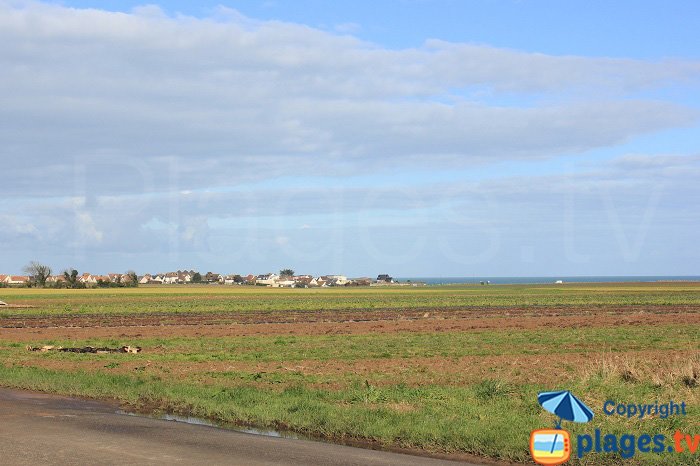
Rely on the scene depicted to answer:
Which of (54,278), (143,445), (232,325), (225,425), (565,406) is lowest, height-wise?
(225,425)

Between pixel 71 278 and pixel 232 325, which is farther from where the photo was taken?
pixel 71 278

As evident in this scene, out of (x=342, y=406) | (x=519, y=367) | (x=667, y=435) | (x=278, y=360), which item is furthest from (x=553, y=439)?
(x=278, y=360)

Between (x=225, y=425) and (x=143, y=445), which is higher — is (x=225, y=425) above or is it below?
below

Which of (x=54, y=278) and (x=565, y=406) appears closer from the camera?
(x=565, y=406)

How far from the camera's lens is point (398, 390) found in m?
21.0

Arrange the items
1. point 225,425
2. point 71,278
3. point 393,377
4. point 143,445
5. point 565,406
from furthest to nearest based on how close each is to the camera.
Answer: point 71,278, point 393,377, point 225,425, point 143,445, point 565,406

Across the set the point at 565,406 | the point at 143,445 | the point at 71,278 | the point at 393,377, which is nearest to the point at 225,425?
the point at 143,445

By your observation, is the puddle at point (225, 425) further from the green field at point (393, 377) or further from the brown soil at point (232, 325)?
the brown soil at point (232, 325)

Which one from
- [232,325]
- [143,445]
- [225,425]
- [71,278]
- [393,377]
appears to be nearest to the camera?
[143,445]

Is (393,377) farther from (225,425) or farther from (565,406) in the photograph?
(565,406)

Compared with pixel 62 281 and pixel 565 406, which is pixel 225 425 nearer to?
pixel 565 406

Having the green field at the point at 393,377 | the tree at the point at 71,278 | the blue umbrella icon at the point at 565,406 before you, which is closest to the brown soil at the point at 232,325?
the green field at the point at 393,377

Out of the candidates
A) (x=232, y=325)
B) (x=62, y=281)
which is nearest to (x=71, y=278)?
(x=62, y=281)

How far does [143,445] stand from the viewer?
14.3 m
